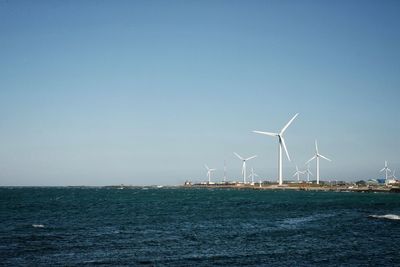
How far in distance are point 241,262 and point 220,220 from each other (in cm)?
3333

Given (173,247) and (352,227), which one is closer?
(173,247)

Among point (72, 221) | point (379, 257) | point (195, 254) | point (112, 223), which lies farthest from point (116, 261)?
point (72, 221)

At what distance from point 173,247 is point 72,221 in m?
30.9

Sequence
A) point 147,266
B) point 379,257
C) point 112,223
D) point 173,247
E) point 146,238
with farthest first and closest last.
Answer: point 112,223 < point 146,238 < point 173,247 < point 379,257 < point 147,266

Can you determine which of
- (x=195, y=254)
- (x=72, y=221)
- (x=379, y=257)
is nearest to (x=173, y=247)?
(x=195, y=254)

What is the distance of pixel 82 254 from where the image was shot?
126ft

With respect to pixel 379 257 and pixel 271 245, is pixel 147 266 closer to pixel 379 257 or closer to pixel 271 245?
pixel 271 245

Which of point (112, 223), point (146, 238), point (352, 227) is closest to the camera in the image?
point (146, 238)

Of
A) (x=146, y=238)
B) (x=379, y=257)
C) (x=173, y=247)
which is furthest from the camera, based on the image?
(x=146, y=238)

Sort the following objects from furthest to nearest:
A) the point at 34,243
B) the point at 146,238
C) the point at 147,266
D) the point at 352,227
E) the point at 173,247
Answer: the point at 352,227, the point at 146,238, the point at 34,243, the point at 173,247, the point at 147,266

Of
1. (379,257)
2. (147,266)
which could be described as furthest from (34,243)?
(379,257)

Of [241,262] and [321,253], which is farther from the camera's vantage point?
[321,253]

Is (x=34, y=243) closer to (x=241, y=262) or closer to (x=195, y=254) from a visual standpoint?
(x=195, y=254)

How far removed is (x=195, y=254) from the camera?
3859 centimetres
